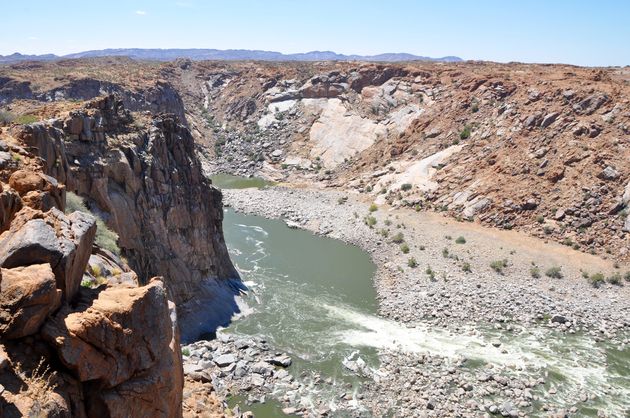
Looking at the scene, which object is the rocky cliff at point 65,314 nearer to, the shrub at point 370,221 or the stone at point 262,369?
the stone at point 262,369

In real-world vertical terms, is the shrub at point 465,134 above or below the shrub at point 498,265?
above

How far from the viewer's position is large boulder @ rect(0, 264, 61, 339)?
6.22 metres

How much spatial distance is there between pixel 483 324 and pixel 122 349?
20.0 m

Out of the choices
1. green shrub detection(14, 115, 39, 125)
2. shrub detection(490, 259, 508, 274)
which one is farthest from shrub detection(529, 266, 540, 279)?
green shrub detection(14, 115, 39, 125)

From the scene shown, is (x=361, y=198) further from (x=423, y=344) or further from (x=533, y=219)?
(x=423, y=344)

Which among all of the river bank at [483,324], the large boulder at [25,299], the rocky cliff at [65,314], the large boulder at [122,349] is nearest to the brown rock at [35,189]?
the rocky cliff at [65,314]

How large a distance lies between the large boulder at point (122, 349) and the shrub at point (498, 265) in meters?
24.9

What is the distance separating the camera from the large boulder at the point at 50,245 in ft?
22.9

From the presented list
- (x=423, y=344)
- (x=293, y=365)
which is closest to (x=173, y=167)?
(x=293, y=365)

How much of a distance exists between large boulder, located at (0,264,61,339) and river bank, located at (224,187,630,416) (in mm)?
13323

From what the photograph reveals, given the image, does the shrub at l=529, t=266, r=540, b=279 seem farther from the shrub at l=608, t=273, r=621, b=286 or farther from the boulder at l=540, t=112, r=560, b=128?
the boulder at l=540, t=112, r=560, b=128

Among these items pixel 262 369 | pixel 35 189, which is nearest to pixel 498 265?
pixel 262 369

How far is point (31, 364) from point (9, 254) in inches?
60.8

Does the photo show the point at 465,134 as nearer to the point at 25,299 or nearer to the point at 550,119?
the point at 550,119
